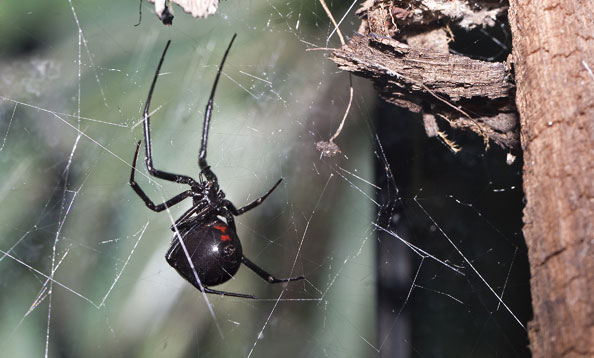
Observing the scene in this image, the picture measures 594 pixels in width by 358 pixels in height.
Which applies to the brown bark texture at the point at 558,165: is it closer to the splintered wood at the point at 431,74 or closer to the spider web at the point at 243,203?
the splintered wood at the point at 431,74

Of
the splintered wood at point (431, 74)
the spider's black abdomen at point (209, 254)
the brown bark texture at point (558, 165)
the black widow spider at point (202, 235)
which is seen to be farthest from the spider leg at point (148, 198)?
the brown bark texture at point (558, 165)

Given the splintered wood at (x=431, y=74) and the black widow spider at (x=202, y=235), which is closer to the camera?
the splintered wood at (x=431, y=74)

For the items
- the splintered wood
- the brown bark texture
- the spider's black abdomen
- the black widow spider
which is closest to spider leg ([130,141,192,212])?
the black widow spider

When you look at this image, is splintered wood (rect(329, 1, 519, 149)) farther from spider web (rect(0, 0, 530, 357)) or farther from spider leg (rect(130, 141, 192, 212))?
spider leg (rect(130, 141, 192, 212))

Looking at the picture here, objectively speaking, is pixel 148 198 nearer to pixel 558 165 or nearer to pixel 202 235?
pixel 202 235

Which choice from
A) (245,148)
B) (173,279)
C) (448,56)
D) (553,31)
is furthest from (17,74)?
(553,31)
